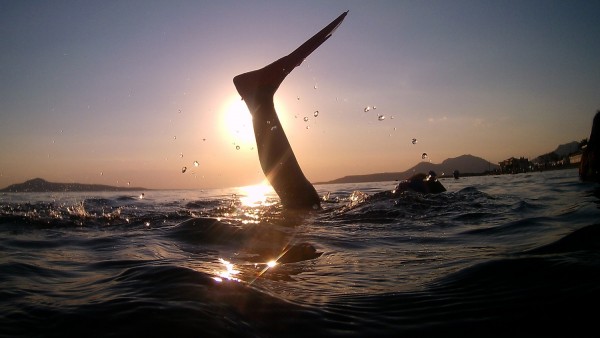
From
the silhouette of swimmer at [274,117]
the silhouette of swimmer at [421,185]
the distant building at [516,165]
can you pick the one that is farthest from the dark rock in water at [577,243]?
the distant building at [516,165]

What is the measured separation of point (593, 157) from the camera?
9750 mm

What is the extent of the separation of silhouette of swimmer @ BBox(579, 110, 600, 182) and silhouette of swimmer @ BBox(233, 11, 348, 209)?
7.17m

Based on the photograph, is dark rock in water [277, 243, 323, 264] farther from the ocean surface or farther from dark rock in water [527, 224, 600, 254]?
dark rock in water [527, 224, 600, 254]

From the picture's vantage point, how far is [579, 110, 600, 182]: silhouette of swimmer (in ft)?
29.4

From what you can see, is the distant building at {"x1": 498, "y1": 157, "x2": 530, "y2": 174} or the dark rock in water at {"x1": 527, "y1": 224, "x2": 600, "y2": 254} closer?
the dark rock in water at {"x1": 527, "y1": 224, "x2": 600, "y2": 254}

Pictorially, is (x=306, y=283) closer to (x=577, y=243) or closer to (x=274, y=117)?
(x=577, y=243)

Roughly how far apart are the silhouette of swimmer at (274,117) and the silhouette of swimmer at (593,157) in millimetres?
7172

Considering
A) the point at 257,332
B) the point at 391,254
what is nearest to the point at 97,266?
the point at 257,332

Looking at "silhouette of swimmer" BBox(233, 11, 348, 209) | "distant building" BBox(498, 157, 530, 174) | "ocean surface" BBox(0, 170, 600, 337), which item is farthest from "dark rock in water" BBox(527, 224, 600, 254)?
"distant building" BBox(498, 157, 530, 174)

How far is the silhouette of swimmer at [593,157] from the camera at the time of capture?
29.4 feet

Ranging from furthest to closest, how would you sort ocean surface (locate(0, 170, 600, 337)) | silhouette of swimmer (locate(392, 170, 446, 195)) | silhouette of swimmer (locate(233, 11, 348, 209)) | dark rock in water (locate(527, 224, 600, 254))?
silhouette of swimmer (locate(392, 170, 446, 195)) < silhouette of swimmer (locate(233, 11, 348, 209)) < dark rock in water (locate(527, 224, 600, 254)) < ocean surface (locate(0, 170, 600, 337))

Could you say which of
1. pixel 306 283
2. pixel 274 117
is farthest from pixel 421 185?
pixel 306 283

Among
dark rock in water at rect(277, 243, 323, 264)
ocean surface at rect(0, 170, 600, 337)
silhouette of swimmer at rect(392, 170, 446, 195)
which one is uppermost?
silhouette of swimmer at rect(392, 170, 446, 195)

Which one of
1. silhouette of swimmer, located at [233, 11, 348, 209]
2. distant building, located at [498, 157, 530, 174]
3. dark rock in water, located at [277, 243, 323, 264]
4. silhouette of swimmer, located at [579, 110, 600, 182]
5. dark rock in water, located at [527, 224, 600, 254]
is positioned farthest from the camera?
distant building, located at [498, 157, 530, 174]
